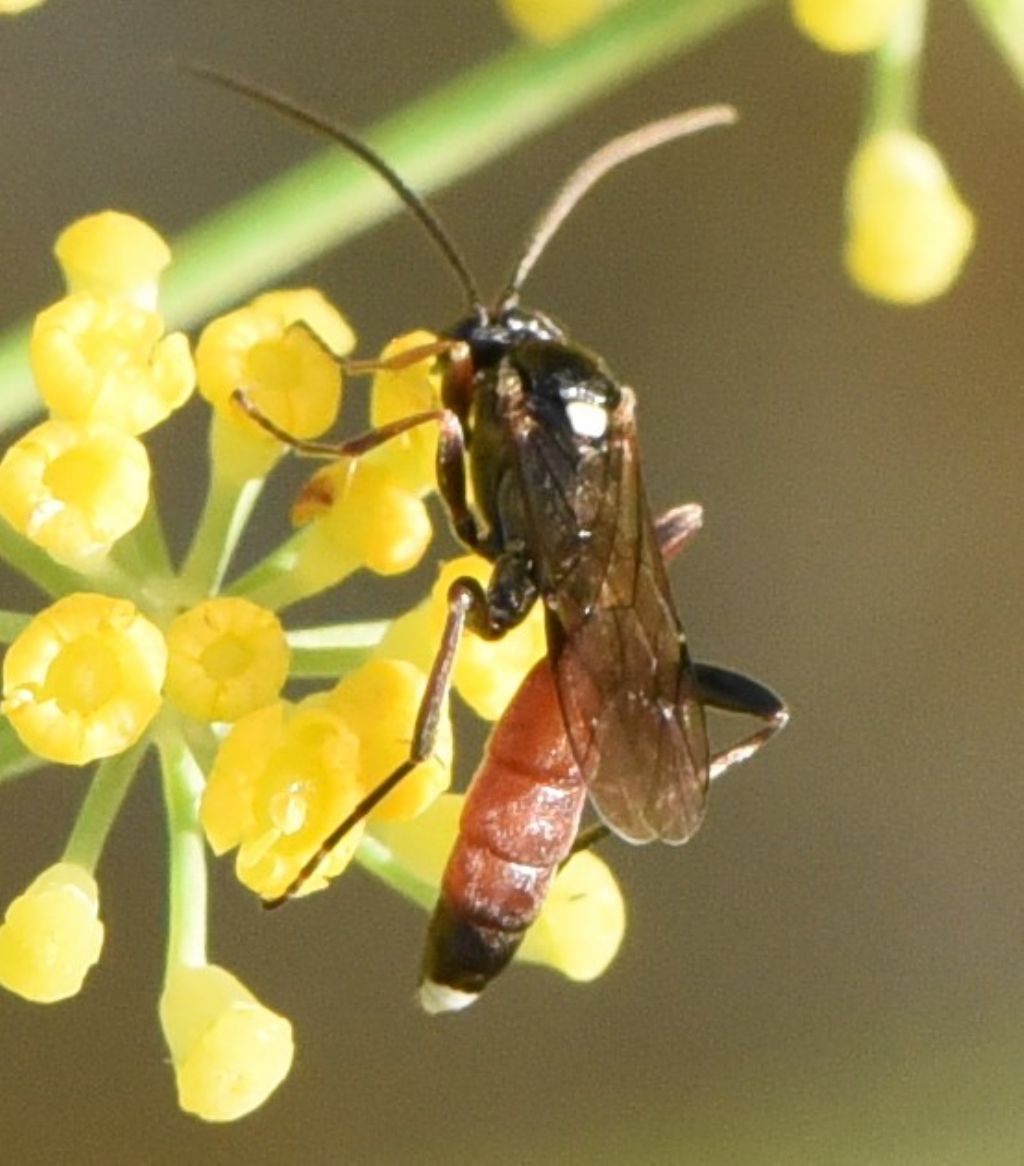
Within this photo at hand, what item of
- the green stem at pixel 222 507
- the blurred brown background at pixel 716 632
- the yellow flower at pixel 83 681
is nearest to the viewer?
the yellow flower at pixel 83 681

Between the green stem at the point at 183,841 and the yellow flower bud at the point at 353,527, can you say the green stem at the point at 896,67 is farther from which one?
the green stem at the point at 183,841

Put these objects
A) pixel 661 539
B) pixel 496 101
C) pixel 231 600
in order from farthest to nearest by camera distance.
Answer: pixel 661 539, pixel 496 101, pixel 231 600

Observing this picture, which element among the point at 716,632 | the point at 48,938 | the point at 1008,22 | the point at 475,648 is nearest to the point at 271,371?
the point at 475,648

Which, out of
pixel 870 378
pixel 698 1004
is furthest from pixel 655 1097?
pixel 870 378

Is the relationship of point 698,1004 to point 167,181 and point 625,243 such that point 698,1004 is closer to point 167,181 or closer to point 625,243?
point 625,243

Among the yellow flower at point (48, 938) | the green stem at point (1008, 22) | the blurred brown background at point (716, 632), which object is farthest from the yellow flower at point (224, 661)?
the blurred brown background at point (716, 632)

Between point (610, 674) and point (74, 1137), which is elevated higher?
point (610, 674)

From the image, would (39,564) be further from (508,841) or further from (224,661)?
(508,841)
